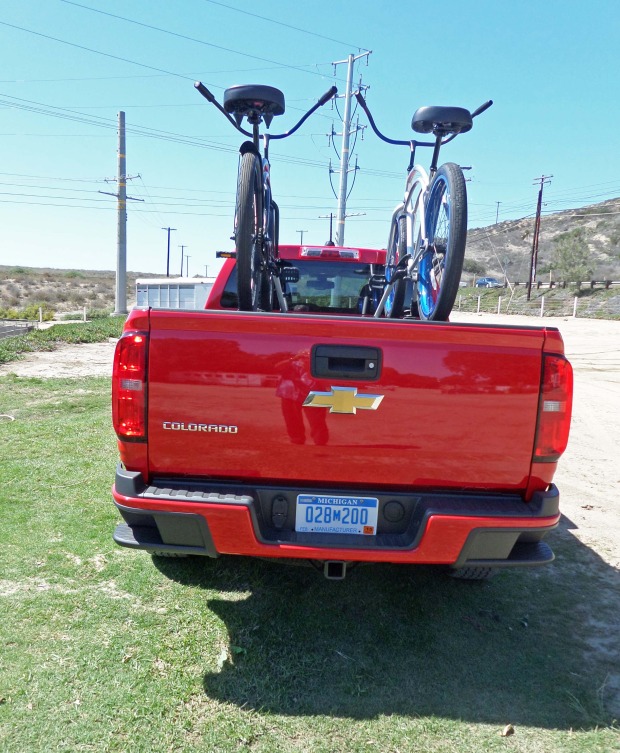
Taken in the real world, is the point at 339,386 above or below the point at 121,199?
below

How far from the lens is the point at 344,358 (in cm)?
257

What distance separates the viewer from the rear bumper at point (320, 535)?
2590mm

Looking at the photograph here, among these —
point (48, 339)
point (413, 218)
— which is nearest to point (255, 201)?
point (413, 218)

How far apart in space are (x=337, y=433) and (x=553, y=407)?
945 millimetres

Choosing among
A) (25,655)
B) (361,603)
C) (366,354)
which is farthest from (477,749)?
(25,655)

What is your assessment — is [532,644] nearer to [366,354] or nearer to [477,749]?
[477,749]

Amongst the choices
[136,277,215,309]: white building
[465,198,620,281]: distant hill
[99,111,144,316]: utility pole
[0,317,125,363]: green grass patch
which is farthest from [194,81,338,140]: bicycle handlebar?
[465,198,620,281]: distant hill

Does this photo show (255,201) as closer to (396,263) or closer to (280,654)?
(396,263)

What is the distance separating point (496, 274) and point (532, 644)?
92.5 m

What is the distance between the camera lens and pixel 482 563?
8.89 ft

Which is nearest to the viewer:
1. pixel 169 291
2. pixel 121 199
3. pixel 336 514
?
pixel 336 514

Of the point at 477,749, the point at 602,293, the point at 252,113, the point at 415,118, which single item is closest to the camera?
the point at 477,749

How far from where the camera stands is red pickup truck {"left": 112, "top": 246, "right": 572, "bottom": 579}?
255 centimetres

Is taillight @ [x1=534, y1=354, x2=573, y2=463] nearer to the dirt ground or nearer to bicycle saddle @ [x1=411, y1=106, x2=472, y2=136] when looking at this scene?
the dirt ground
